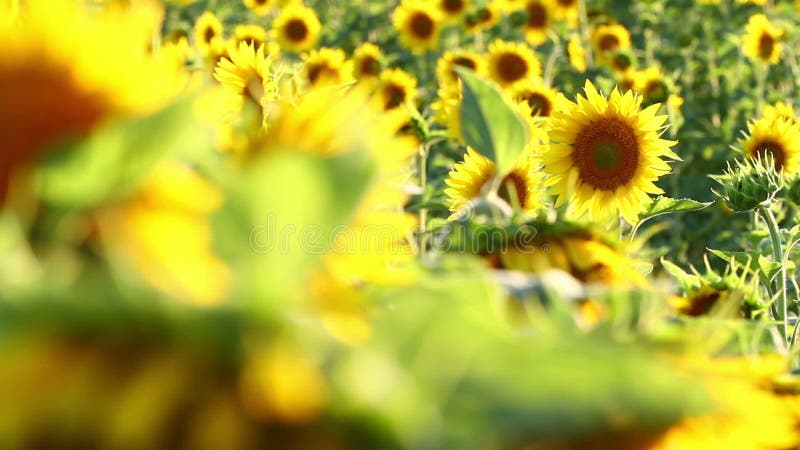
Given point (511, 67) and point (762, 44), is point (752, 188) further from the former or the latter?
point (762, 44)

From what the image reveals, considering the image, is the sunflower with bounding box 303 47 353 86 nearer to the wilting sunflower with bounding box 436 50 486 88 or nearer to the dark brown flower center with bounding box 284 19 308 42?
the wilting sunflower with bounding box 436 50 486 88

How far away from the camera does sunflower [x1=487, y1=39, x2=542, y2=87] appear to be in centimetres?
304

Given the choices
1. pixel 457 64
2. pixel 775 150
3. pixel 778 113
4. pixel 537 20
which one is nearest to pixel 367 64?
pixel 457 64

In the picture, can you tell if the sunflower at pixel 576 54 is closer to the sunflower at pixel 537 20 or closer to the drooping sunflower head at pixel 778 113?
the sunflower at pixel 537 20

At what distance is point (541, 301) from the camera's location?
0.28 meters

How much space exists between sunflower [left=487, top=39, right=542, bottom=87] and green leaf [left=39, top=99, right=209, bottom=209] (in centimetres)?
283

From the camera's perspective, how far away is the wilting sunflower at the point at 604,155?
4.25 feet

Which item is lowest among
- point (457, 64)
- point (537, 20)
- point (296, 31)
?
point (457, 64)

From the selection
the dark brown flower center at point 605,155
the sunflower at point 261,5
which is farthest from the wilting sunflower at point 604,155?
the sunflower at point 261,5

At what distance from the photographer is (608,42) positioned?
3.94 meters

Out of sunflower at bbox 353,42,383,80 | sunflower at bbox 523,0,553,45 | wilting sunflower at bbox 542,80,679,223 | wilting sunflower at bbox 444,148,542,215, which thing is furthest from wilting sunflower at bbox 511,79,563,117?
sunflower at bbox 523,0,553,45

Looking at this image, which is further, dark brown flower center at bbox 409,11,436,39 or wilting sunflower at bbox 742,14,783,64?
dark brown flower center at bbox 409,11,436,39

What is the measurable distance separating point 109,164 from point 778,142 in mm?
2203

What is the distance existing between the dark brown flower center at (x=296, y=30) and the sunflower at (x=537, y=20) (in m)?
0.96
